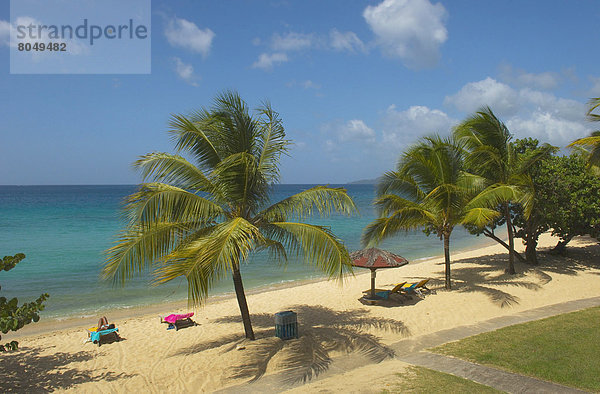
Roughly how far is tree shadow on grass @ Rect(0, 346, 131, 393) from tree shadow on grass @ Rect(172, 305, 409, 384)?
73.0 inches

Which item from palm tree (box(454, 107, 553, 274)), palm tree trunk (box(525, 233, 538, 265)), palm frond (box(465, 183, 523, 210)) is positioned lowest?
palm tree trunk (box(525, 233, 538, 265))

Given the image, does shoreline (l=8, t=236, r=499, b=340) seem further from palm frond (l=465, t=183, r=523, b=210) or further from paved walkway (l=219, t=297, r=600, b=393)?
palm frond (l=465, t=183, r=523, b=210)

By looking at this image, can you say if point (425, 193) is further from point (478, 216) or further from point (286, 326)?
point (286, 326)

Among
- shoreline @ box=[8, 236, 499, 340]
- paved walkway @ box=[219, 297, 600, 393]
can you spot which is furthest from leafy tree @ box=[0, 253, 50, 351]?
shoreline @ box=[8, 236, 499, 340]

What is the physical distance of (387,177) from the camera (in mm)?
13461

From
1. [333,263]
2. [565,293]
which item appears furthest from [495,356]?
[565,293]

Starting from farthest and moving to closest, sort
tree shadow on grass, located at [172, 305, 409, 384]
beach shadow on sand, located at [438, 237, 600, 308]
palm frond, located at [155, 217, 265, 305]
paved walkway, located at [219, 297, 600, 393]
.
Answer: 1. beach shadow on sand, located at [438, 237, 600, 308]
2. tree shadow on grass, located at [172, 305, 409, 384]
3. paved walkway, located at [219, 297, 600, 393]
4. palm frond, located at [155, 217, 265, 305]

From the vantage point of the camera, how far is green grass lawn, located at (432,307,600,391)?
264 inches

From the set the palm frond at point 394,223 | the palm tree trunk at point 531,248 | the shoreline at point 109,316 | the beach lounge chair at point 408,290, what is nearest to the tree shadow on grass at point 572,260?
the palm tree trunk at point 531,248

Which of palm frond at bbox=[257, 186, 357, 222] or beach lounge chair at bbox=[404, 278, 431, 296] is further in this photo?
beach lounge chair at bbox=[404, 278, 431, 296]

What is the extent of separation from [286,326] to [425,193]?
6888 millimetres

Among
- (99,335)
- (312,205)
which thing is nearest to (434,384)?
(312,205)

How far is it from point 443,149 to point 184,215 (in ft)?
28.1

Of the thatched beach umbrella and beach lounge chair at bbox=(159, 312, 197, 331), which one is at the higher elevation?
the thatched beach umbrella
